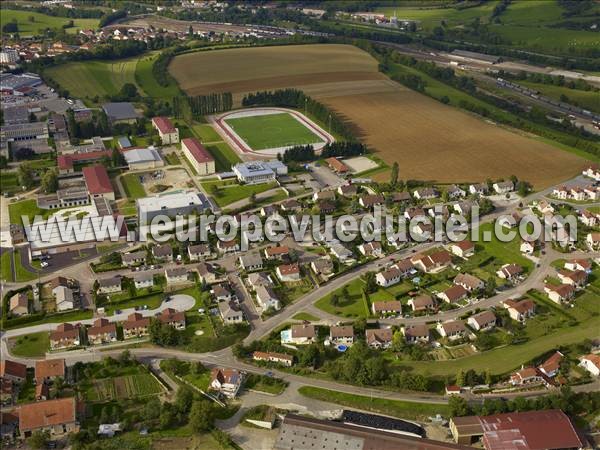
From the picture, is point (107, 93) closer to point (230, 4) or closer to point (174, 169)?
point (174, 169)

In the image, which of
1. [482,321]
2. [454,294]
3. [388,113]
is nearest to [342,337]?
[482,321]

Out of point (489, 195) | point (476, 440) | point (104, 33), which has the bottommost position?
point (476, 440)

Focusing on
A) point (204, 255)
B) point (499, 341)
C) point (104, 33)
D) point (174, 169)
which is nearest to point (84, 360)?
point (204, 255)

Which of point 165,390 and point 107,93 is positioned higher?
point 107,93

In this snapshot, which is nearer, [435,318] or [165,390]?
[165,390]

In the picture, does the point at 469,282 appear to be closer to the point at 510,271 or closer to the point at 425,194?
the point at 510,271

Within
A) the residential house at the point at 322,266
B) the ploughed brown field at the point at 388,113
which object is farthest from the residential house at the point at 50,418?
the ploughed brown field at the point at 388,113

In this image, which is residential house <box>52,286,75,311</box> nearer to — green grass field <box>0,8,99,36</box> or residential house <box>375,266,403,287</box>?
residential house <box>375,266,403,287</box>

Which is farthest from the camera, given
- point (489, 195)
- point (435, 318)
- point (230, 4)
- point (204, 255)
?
point (230, 4)
